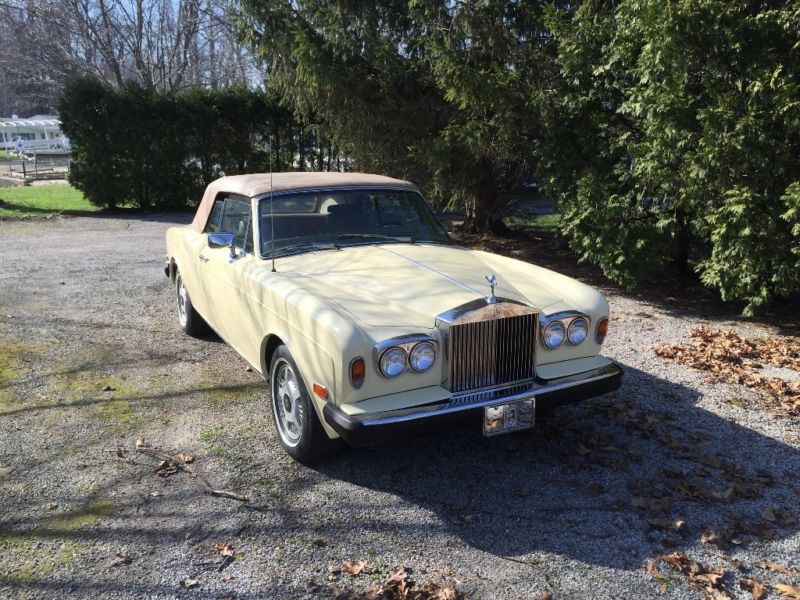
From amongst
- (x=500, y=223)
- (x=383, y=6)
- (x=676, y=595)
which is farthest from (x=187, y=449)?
(x=500, y=223)

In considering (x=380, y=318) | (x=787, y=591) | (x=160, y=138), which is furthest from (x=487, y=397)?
(x=160, y=138)

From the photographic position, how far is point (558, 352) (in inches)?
162

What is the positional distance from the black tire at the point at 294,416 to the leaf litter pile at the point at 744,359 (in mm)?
3502

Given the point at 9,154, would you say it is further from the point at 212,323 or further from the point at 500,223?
the point at 212,323

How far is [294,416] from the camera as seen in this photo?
415cm

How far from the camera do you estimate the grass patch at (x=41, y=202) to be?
1691 cm

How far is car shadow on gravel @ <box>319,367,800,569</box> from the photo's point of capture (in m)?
3.41

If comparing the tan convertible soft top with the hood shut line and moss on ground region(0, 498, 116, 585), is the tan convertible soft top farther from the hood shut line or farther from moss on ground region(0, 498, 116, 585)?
moss on ground region(0, 498, 116, 585)

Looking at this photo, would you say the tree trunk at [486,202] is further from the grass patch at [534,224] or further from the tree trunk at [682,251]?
the tree trunk at [682,251]

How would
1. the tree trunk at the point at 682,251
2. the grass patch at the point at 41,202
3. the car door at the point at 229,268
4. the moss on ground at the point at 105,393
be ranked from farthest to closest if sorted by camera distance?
the grass patch at the point at 41,202, the tree trunk at the point at 682,251, the car door at the point at 229,268, the moss on ground at the point at 105,393

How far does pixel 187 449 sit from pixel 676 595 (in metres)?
2.96

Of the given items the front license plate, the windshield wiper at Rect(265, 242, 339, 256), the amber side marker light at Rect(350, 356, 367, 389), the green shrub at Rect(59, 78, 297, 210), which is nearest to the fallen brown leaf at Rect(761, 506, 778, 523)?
the front license plate

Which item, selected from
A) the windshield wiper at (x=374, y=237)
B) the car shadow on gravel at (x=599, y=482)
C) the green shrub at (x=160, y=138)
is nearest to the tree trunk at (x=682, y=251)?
the car shadow on gravel at (x=599, y=482)

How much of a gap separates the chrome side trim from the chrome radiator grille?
54 mm
